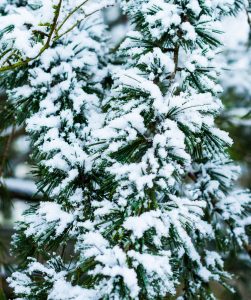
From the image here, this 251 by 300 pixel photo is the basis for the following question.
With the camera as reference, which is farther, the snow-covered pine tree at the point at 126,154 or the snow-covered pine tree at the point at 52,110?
the snow-covered pine tree at the point at 52,110

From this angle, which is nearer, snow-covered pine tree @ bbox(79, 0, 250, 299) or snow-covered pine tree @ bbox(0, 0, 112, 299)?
snow-covered pine tree @ bbox(79, 0, 250, 299)

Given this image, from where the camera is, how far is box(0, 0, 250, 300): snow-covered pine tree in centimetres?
88

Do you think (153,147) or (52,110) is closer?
(153,147)

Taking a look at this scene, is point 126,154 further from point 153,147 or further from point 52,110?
point 52,110

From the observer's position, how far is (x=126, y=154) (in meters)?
0.96

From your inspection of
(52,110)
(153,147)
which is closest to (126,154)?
(153,147)

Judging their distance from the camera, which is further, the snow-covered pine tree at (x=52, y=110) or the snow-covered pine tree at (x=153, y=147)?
the snow-covered pine tree at (x=52, y=110)

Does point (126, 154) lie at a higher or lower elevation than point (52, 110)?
lower

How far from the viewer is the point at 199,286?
4.57 ft

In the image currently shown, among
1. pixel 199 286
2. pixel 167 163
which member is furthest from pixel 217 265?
pixel 167 163

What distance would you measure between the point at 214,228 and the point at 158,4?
0.82 m

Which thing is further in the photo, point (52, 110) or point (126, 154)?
point (52, 110)

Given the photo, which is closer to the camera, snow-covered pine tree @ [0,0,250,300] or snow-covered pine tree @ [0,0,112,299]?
snow-covered pine tree @ [0,0,250,300]

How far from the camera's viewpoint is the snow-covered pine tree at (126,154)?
2.88ft
